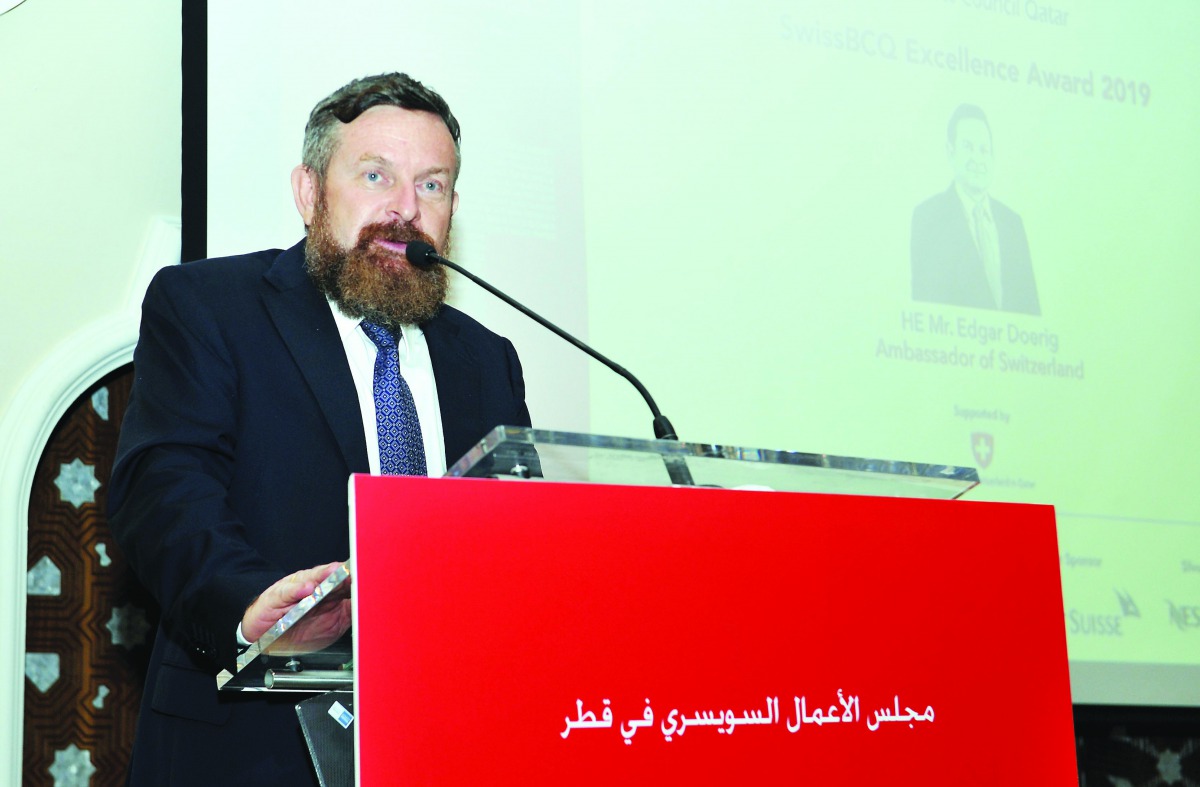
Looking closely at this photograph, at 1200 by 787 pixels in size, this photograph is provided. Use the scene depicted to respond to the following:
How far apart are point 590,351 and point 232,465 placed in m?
0.53

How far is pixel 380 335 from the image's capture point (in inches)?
78.6

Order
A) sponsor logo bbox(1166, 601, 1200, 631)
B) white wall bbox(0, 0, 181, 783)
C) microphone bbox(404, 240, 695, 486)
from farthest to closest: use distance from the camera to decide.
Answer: sponsor logo bbox(1166, 601, 1200, 631)
white wall bbox(0, 0, 181, 783)
microphone bbox(404, 240, 695, 486)

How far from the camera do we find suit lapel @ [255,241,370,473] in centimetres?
183

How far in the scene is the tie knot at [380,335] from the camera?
6.54 feet

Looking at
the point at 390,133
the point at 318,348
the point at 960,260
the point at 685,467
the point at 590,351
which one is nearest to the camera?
the point at 685,467

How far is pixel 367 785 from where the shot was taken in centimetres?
104

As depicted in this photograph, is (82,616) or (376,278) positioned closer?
(376,278)

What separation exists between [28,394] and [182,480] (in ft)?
4.44

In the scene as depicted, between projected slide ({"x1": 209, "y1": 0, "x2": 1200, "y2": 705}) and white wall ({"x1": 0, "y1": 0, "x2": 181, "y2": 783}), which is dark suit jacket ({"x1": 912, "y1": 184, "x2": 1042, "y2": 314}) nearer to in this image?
projected slide ({"x1": 209, "y1": 0, "x2": 1200, "y2": 705})

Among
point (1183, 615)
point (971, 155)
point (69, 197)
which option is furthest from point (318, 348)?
point (1183, 615)

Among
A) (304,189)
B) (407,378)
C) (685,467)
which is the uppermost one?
(304,189)

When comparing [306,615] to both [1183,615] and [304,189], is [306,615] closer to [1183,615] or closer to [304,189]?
[304,189]

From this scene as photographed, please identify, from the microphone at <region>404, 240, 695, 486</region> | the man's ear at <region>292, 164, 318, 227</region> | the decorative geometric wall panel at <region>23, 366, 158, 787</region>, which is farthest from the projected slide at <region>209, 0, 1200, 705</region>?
the microphone at <region>404, 240, 695, 486</region>

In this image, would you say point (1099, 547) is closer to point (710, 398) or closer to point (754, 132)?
point (710, 398)
